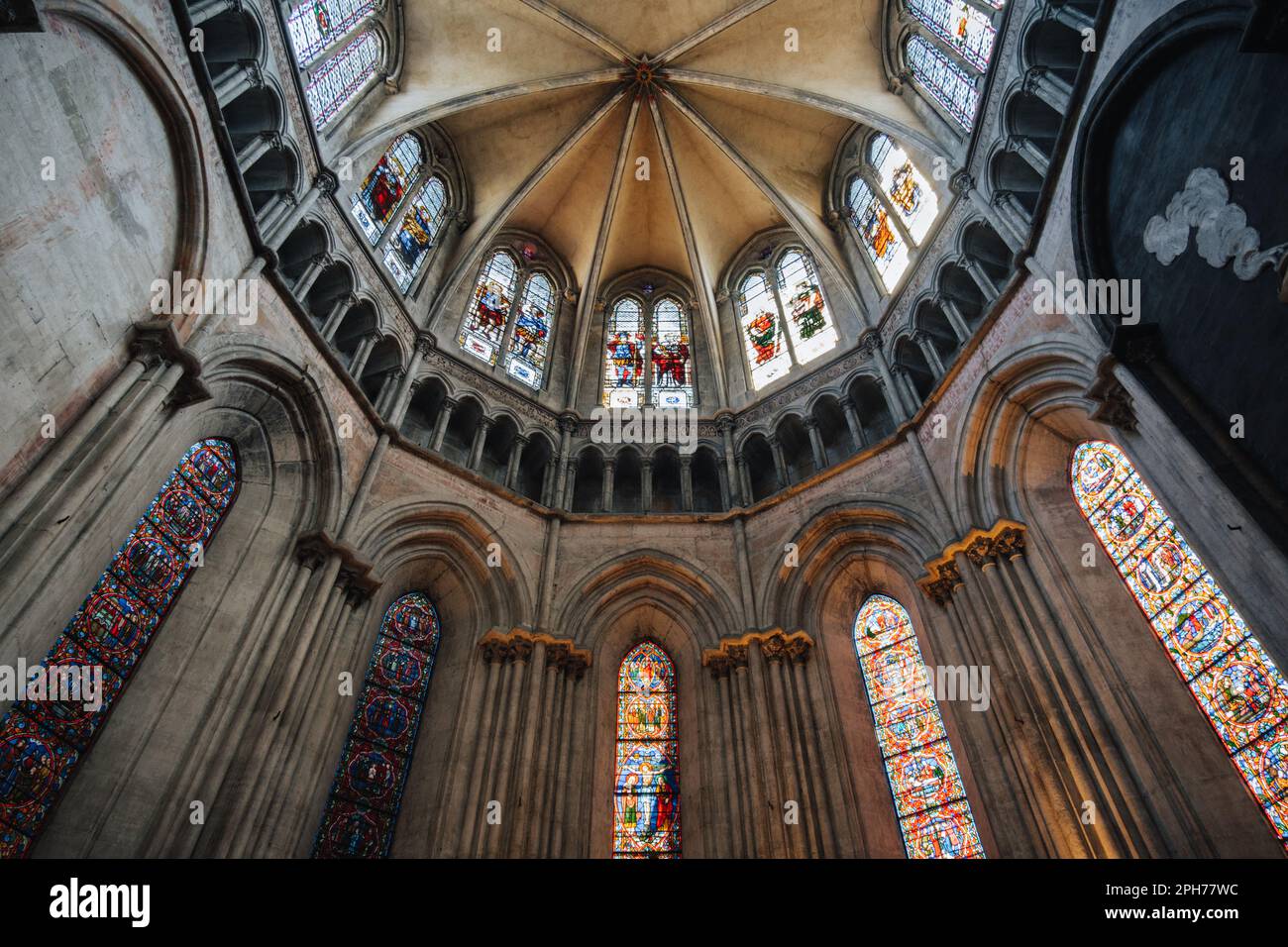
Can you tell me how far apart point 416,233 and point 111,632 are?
9.99 m

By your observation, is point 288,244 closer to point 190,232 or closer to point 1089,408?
point 190,232

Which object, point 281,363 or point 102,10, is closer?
point 102,10

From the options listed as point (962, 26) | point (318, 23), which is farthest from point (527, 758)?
point (962, 26)

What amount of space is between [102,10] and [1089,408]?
11733 mm

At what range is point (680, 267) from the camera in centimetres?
Result: 1944

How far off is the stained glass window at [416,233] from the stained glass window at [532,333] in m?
2.46

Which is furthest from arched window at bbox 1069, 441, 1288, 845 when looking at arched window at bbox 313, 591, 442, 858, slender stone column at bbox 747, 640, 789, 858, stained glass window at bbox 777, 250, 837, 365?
arched window at bbox 313, 591, 442, 858

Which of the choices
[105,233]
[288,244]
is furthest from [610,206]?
[105,233]

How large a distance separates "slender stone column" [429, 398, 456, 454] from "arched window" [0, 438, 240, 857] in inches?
136

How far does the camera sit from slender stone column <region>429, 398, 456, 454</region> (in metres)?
13.5

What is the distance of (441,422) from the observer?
1379 cm

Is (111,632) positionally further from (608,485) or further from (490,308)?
(490,308)
